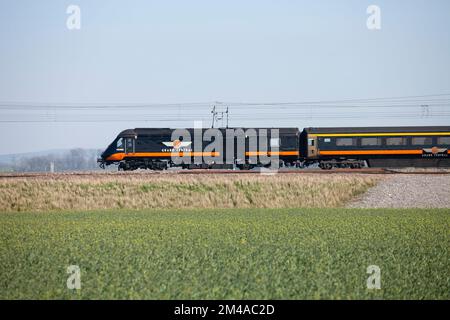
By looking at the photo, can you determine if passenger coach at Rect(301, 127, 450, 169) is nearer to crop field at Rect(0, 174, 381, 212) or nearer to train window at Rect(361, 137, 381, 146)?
train window at Rect(361, 137, 381, 146)

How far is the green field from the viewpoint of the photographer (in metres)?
9.52

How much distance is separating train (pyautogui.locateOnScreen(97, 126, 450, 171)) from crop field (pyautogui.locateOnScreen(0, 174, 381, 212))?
12.7 m

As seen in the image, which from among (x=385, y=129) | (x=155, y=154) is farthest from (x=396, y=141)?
(x=155, y=154)

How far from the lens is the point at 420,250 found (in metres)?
13.3

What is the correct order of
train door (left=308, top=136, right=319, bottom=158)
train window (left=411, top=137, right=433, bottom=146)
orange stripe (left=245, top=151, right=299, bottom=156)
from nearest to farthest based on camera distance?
1. train window (left=411, top=137, right=433, bottom=146)
2. orange stripe (left=245, top=151, right=299, bottom=156)
3. train door (left=308, top=136, right=319, bottom=158)

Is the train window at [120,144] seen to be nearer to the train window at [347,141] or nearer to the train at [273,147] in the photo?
the train at [273,147]

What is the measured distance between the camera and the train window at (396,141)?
42.9 m

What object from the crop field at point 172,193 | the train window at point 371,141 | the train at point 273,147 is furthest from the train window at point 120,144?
the train window at point 371,141

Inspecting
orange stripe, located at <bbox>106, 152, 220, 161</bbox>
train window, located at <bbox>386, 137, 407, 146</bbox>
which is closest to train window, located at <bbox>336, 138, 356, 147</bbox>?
train window, located at <bbox>386, 137, 407, 146</bbox>

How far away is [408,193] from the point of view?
2986 cm

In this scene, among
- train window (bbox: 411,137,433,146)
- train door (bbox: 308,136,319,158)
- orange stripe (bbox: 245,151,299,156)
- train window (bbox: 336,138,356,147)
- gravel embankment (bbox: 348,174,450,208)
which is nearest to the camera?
gravel embankment (bbox: 348,174,450,208)

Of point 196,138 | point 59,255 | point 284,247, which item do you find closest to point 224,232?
point 284,247

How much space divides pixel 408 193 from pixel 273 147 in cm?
1518
